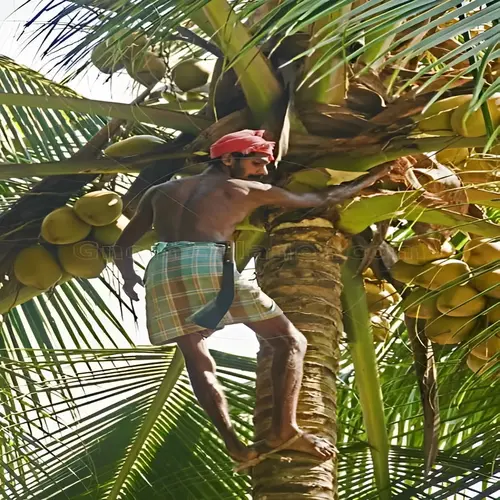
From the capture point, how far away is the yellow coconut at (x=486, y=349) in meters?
3.06

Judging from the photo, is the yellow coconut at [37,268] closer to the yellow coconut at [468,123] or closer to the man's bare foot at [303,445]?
the man's bare foot at [303,445]

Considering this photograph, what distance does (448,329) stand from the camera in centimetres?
313

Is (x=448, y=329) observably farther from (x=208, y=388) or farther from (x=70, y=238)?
(x=70, y=238)

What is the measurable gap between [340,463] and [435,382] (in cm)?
76

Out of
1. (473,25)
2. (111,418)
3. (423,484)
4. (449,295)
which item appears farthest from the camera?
(111,418)

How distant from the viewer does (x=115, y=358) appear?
3.53 meters

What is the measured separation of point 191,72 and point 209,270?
98 cm

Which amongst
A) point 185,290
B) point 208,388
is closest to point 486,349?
point 208,388

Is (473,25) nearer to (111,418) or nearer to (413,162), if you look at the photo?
(413,162)

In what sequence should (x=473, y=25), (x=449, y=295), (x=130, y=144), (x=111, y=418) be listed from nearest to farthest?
(x=473, y=25)
(x=130, y=144)
(x=449, y=295)
(x=111, y=418)

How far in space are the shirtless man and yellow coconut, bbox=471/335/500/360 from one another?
1.94 feet

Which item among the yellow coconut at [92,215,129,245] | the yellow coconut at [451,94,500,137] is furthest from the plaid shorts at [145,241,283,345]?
the yellow coconut at [451,94,500,137]

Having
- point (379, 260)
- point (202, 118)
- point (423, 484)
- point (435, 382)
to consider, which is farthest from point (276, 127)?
point (423, 484)

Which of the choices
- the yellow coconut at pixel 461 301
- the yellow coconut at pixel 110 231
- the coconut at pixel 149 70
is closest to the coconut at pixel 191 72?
the coconut at pixel 149 70
